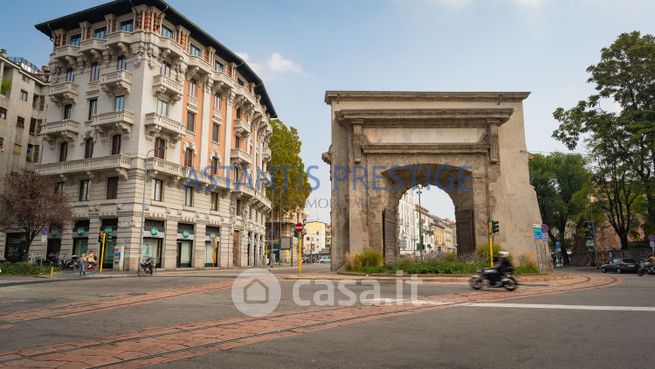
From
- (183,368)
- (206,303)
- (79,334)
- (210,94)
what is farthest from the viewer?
(210,94)

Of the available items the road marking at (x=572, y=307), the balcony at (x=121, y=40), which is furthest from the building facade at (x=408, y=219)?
the road marking at (x=572, y=307)

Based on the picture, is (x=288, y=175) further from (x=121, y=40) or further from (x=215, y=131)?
(x=121, y=40)

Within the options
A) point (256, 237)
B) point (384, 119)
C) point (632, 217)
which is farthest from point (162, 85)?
point (632, 217)

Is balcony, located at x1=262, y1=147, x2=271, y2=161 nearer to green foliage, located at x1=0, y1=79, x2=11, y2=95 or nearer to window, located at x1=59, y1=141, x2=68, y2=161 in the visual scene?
window, located at x1=59, y1=141, x2=68, y2=161

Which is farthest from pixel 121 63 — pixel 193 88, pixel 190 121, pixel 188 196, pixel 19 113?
pixel 19 113

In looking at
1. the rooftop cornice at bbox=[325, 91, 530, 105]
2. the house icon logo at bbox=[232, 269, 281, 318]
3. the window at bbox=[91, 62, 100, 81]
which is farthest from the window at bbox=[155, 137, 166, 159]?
the house icon logo at bbox=[232, 269, 281, 318]

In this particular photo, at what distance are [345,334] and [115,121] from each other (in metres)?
30.4

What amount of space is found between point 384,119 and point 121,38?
72.6 ft

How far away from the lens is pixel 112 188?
3203 centimetres

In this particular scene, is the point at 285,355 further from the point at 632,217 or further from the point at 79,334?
the point at 632,217

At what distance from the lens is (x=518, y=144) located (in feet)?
79.0

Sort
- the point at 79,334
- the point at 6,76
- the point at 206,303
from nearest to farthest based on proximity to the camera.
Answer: the point at 79,334
the point at 206,303
the point at 6,76

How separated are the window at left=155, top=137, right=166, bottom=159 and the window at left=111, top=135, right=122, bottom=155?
2.61 m

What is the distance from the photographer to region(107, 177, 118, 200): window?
3186 centimetres
